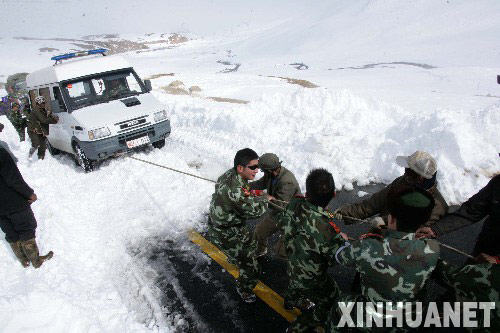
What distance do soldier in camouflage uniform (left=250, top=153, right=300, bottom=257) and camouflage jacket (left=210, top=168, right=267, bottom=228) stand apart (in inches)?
20.1

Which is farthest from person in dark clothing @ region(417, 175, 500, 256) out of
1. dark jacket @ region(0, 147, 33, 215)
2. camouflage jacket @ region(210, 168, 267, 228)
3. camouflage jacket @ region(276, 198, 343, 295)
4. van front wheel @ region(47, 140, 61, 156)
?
van front wheel @ region(47, 140, 61, 156)

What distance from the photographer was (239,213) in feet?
11.6

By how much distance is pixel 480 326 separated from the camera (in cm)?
225

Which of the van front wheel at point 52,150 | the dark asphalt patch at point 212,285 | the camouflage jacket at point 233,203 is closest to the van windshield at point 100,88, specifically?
the van front wheel at point 52,150

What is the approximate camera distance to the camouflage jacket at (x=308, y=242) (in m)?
2.69

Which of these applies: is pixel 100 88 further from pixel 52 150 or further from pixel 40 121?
pixel 52 150

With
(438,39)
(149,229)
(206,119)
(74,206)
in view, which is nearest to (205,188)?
(149,229)

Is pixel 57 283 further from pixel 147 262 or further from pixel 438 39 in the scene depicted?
pixel 438 39

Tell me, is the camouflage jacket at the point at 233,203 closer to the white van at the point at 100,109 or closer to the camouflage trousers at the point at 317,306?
the camouflage trousers at the point at 317,306

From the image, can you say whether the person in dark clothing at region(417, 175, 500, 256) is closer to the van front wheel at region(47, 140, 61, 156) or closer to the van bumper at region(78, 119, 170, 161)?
the van bumper at region(78, 119, 170, 161)

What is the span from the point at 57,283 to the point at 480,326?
4581 millimetres

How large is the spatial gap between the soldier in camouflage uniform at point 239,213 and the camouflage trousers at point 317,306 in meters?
0.65

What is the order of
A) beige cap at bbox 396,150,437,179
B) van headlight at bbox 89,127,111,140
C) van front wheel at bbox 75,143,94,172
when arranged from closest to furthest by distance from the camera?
beige cap at bbox 396,150,437,179, van headlight at bbox 89,127,111,140, van front wheel at bbox 75,143,94,172

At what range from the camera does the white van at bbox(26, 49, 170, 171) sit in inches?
301
